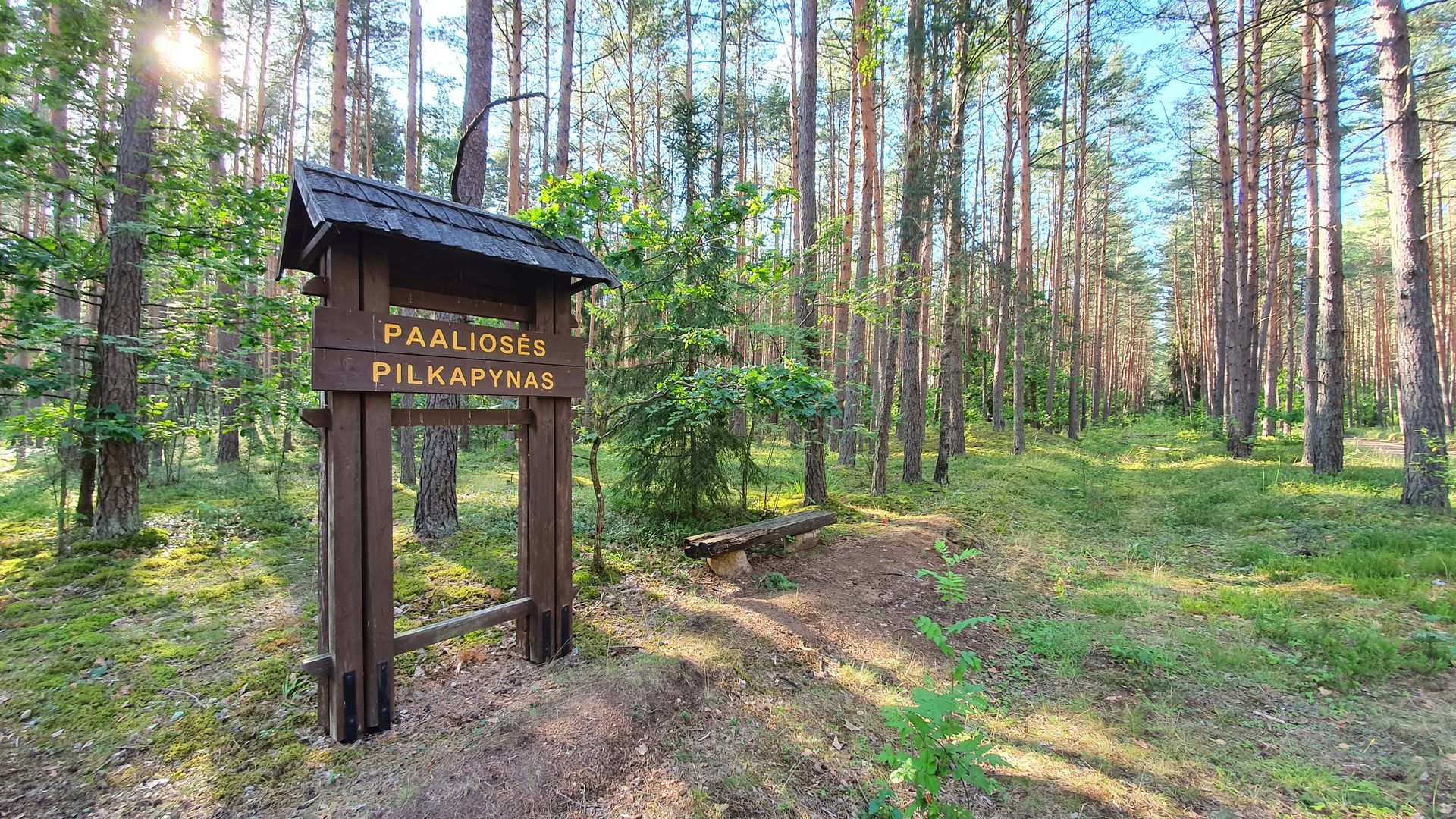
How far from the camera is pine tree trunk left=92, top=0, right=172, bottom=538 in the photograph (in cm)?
532

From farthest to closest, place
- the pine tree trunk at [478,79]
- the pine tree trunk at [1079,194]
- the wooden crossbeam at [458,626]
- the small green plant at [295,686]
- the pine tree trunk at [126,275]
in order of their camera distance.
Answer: the pine tree trunk at [1079,194] < the pine tree trunk at [478,79] < the pine tree trunk at [126,275] < the small green plant at [295,686] < the wooden crossbeam at [458,626]

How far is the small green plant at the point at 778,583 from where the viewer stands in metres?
5.50

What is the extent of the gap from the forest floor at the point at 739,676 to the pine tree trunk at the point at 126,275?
0.65 metres

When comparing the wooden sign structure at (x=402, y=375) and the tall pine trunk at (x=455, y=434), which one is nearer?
the wooden sign structure at (x=402, y=375)

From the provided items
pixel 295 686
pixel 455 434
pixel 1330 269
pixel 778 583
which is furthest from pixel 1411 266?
pixel 295 686

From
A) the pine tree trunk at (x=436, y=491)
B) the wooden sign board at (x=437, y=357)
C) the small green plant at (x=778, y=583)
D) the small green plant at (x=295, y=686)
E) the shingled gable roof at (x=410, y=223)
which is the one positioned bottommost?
the small green plant at (x=778, y=583)

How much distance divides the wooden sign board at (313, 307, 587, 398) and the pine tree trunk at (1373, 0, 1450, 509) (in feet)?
35.4

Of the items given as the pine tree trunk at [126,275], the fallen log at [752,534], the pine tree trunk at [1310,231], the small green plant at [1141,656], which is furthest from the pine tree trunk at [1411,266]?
the pine tree trunk at [126,275]

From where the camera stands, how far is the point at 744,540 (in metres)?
5.68

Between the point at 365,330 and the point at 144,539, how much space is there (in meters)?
5.38

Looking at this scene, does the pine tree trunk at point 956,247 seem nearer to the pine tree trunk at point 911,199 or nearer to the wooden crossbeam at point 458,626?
the pine tree trunk at point 911,199

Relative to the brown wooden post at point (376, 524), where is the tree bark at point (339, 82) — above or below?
above

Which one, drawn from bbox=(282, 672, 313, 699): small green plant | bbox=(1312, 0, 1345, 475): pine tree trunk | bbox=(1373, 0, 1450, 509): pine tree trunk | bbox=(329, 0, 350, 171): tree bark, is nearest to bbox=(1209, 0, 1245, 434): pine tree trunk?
bbox=(1312, 0, 1345, 475): pine tree trunk

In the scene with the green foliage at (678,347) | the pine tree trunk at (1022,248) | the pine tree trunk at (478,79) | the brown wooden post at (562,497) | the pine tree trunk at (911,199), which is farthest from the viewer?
the pine tree trunk at (1022,248)
